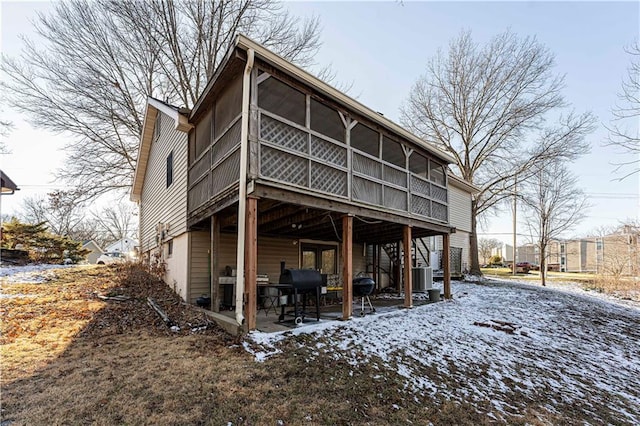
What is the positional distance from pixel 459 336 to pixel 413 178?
16.2 ft

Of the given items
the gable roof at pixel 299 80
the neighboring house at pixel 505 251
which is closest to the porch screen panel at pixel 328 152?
the gable roof at pixel 299 80

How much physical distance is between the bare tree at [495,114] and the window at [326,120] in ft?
44.3

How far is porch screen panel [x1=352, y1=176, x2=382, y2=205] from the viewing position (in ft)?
26.5

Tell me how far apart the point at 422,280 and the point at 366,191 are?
5576 mm

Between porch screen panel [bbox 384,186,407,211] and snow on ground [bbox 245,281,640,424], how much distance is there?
289cm

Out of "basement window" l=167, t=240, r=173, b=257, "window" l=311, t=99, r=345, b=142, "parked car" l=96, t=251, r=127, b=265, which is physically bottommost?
"parked car" l=96, t=251, r=127, b=265

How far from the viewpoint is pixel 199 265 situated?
939 centimetres

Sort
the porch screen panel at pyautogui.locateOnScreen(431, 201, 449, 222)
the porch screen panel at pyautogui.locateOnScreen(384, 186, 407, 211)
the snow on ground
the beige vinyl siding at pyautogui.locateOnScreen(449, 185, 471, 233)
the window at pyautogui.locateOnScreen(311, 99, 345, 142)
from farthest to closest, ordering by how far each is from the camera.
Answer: the beige vinyl siding at pyautogui.locateOnScreen(449, 185, 471, 233), the porch screen panel at pyautogui.locateOnScreen(431, 201, 449, 222), the porch screen panel at pyautogui.locateOnScreen(384, 186, 407, 211), the window at pyautogui.locateOnScreen(311, 99, 345, 142), the snow on ground

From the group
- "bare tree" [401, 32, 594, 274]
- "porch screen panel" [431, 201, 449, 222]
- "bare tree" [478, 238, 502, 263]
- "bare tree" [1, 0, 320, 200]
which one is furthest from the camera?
"bare tree" [478, 238, 502, 263]

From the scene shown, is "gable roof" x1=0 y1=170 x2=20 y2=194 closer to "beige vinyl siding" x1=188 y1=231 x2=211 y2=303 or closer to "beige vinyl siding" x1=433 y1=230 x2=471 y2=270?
"beige vinyl siding" x1=188 y1=231 x2=211 y2=303

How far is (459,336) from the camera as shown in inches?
282

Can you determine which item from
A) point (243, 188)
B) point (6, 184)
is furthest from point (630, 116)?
point (6, 184)

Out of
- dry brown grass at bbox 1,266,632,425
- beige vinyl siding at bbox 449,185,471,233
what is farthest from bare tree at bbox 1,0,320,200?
beige vinyl siding at bbox 449,185,471,233

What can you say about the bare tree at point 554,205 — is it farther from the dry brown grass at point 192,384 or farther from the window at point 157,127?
the window at point 157,127
